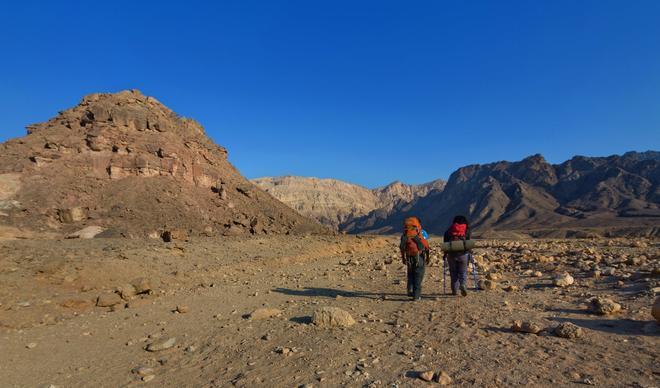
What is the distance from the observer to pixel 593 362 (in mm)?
4465

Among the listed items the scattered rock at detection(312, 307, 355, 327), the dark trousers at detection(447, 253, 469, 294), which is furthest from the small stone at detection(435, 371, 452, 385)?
the dark trousers at detection(447, 253, 469, 294)

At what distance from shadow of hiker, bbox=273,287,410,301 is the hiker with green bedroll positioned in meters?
1.22

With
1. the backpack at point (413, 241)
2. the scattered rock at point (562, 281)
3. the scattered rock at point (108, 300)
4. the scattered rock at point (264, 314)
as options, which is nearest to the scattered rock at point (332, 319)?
the scattered rock at point (264, 314)

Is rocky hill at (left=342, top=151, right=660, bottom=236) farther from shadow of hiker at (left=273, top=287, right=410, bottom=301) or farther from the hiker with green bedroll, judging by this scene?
shadow of hiker at (left=273, top=287, right=410, bottom=301)

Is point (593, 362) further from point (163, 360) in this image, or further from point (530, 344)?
point (163, 360)

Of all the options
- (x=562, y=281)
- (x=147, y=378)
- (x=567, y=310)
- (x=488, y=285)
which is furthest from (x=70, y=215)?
(x=567, y=310)

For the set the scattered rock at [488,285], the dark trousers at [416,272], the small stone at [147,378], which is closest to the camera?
the small stone at [147,378]

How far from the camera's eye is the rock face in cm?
2670

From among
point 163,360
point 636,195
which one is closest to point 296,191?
point 636,195

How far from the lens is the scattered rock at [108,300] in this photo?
31.4ft

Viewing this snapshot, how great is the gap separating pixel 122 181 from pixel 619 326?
3458 cm

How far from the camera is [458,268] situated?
860 centimetres

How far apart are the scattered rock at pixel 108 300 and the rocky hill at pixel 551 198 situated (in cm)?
7722

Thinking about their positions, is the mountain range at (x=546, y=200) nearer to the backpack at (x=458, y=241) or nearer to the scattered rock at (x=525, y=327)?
the backpack at (x=458, y=241)
